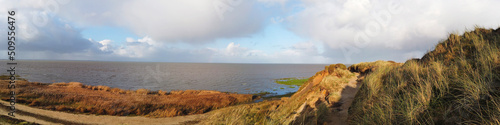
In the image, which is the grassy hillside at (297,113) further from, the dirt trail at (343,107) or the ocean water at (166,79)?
the ocean water at (166,79)

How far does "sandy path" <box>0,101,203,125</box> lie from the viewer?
587 inches

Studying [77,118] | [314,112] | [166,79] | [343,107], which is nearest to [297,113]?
[314,112]

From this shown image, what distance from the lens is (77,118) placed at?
16.0 metres

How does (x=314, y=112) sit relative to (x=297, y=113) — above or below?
above

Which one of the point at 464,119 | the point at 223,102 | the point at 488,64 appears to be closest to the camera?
the point at 464,119

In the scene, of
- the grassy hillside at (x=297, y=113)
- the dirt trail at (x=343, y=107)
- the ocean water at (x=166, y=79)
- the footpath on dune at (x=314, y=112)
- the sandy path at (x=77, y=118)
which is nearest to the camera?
the dirt trail at (x=343, y=107)

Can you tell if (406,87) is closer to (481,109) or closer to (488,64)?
(488,64)

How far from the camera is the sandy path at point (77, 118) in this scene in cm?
1490

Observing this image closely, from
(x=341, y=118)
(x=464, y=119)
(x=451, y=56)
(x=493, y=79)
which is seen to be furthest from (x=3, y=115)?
(x=451, y=56)

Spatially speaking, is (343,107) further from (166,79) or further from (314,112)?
(166,79)

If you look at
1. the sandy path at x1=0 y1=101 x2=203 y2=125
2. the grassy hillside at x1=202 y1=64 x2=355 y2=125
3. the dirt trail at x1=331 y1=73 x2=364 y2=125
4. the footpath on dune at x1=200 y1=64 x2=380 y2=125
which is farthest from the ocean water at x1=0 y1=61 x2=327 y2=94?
the grassy hillside at x1=202 y1=64 x2=355 y2=125

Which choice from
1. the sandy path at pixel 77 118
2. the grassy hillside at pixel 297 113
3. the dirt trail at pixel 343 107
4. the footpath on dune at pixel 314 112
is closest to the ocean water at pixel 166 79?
the sandy path at pixel 77 118

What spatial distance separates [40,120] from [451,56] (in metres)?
26.7

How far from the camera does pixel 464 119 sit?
343 cm
